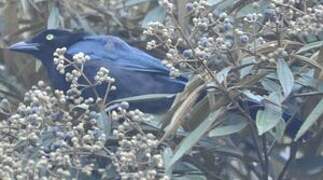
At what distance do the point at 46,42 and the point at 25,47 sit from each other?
10 centimetres

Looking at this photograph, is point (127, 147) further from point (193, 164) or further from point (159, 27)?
point (193, 164)

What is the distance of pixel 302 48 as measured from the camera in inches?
123

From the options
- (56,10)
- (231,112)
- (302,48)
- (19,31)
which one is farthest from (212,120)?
(19,31)

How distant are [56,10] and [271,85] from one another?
4.83 ft

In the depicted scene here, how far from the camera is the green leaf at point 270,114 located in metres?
2.97

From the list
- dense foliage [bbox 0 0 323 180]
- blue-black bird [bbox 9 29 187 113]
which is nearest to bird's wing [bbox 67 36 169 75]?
blue-black bird [bbox 9 29 187 113]

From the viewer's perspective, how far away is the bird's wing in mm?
4127

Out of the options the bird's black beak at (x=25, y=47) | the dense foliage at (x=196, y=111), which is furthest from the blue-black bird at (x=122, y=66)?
the dense foliage at (x=196, y=111)

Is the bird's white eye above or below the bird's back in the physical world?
above

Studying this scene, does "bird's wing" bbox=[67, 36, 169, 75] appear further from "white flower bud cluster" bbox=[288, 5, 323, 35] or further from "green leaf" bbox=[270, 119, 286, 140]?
"white flower bud cluster" bbox=[288, 5, 323, 35]

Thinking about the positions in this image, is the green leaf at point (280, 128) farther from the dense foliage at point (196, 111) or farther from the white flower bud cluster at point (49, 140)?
the white flower bud cluster at point (49, 140)

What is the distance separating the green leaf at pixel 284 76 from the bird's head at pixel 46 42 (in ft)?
4.99

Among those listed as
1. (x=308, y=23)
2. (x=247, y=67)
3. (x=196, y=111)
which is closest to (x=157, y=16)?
(x=196, y=111)

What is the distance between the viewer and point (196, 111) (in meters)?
3.19
